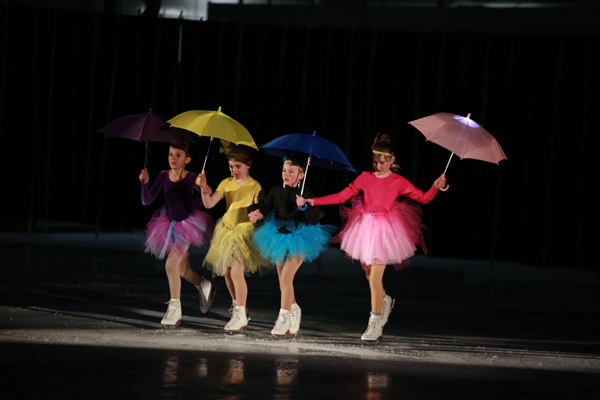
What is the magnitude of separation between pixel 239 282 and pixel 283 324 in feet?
1.50

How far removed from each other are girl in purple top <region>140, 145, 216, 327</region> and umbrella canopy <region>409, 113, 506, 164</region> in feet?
5.37

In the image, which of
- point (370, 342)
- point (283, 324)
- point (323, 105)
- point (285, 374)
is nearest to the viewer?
point (285, 374)

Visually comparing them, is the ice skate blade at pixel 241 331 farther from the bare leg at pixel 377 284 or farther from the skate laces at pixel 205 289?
the bare leg at pixel 377 284

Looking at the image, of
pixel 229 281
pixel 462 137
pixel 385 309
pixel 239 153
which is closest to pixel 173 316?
pixel 229 281

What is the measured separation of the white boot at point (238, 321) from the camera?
210 inches

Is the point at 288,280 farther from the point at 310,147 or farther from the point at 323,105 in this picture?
the point at 323,105

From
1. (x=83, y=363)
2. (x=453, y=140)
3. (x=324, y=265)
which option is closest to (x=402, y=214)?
(x=453, y=140)

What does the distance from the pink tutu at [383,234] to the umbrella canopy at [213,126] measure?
0.84 metres

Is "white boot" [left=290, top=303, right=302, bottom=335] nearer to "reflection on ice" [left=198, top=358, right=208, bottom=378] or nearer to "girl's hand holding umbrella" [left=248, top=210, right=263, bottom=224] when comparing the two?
"girl's hand holding umbrella" [left=248, top=210, right=263, bottom=224]

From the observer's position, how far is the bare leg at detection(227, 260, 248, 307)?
5430 mm

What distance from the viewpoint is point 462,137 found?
5145 millimetres

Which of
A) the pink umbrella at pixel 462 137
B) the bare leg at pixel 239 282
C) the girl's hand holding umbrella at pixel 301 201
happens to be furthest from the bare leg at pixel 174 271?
the pink umbrella at pixel 462 137

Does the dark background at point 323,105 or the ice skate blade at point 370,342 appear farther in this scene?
the dark background at point 323,105

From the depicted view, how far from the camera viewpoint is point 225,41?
11062mm
